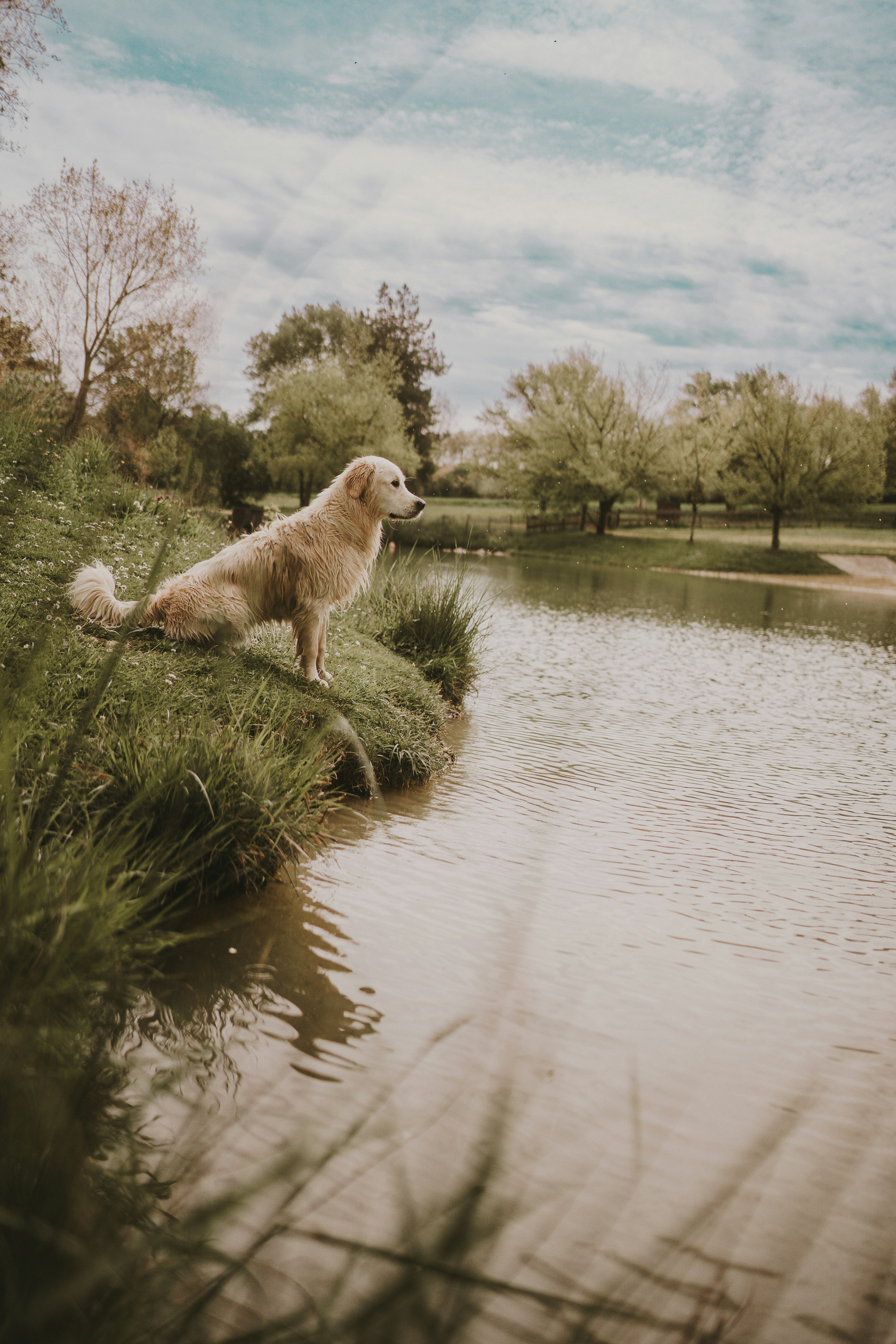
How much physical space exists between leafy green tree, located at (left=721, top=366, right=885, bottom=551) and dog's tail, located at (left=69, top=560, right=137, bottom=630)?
114ft

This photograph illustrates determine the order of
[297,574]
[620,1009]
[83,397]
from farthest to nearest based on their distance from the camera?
[297,574]
[83,397]
[620,1009]

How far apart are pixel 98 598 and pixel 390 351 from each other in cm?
4061

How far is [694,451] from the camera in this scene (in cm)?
3747

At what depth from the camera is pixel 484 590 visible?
28.0ft

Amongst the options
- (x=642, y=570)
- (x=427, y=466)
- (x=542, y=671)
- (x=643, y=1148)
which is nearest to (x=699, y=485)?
(x=642, y=570)

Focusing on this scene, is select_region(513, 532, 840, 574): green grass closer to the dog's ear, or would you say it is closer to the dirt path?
the dirt path

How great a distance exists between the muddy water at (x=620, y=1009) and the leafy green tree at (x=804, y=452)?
32065mm

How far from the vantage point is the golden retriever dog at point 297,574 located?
18.1 ft

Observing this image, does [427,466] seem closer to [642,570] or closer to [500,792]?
[642,570]

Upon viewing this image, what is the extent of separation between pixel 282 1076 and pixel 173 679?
2.81 meters

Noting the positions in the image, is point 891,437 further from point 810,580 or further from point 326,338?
point 326,338

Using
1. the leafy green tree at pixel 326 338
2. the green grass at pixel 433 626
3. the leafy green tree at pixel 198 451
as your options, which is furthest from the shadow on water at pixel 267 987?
the leafy green tree at pixel 326 338

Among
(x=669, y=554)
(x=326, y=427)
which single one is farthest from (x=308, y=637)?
(x=669, y=554)

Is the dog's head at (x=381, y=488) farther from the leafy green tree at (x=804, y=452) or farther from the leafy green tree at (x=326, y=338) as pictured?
the leafy green tree at (x=804, y=452)
